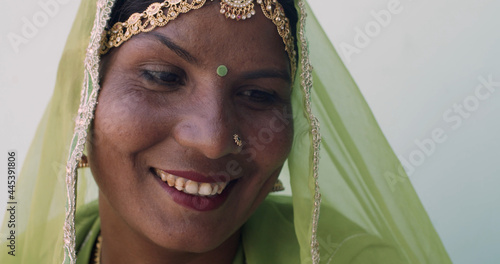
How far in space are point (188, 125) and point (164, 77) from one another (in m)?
0.14

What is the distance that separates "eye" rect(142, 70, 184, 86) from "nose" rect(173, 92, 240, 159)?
72mm

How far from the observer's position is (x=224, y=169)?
150cm

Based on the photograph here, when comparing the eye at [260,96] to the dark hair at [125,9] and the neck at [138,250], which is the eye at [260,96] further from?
the neck at [138,250]

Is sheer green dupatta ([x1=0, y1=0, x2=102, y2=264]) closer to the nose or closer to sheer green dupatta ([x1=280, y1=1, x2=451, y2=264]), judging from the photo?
the nose

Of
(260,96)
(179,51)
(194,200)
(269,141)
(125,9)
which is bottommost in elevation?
(194,200)

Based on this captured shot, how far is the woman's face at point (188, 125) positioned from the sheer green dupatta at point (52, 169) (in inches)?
3.6

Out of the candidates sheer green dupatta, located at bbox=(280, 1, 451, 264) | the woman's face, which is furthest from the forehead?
sheer green dupatta, located at bbox=(280, 1, 451, 264)

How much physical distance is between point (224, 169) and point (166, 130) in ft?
0.58

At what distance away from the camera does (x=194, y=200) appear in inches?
59.8

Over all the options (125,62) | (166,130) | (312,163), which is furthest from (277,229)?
(125,62)

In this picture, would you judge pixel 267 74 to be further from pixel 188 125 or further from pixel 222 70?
pixel 188 125

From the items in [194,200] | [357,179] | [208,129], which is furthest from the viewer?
[357,179]

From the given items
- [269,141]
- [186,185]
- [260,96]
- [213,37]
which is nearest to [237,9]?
[213,37]

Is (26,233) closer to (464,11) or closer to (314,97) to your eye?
(314,97)
